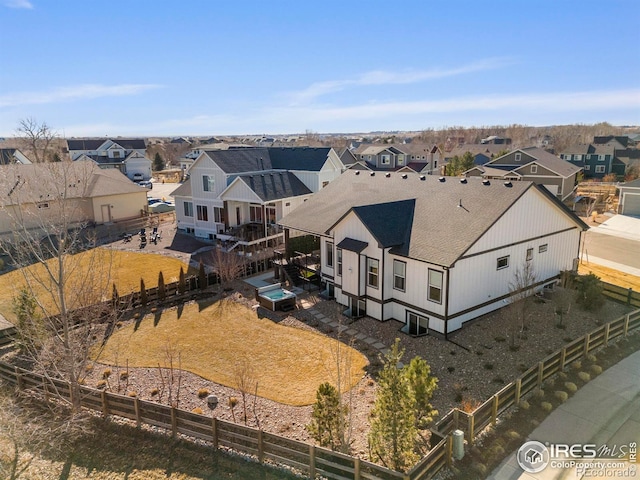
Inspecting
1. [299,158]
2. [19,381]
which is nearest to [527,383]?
[19,381]

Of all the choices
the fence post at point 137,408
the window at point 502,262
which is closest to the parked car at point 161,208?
the fence post at point 137,408

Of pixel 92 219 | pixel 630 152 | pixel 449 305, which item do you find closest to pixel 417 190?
pixel 449 305

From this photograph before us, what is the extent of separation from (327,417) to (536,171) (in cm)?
5087

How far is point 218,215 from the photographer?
1479 inches

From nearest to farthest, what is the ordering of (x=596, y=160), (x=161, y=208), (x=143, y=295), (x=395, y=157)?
(x=143, y=295) < (x=161, y=208) < (x=596, y=160) < (x=395, y=157)

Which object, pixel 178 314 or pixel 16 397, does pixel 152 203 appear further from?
pixel 16 397

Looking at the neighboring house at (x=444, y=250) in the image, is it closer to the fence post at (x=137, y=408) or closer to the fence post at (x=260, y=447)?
the fence post at (x=260, y=447)

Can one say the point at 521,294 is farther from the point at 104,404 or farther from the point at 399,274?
the point at 104,404

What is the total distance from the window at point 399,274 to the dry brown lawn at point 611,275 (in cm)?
1339

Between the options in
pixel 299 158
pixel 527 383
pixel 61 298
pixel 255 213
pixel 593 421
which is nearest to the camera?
pixel 593 421

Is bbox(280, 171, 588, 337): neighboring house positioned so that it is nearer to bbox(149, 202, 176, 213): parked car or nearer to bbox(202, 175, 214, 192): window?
bbox(202, 175, 214, 192): window

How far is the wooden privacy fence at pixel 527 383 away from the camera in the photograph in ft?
39.5

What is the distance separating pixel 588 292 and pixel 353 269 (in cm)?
1118

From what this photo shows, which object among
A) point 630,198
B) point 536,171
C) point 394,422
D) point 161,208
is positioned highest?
point 536,171
